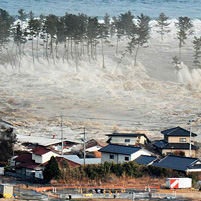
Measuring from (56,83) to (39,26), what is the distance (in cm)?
1579

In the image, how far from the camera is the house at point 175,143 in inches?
2211

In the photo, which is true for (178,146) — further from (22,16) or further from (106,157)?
(22,16)

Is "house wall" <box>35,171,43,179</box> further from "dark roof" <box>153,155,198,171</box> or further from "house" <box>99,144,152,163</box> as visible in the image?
"dark roof" <box>153,155,198,171</box>

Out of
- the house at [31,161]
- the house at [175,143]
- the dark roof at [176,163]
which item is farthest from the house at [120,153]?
the house at [31,161]

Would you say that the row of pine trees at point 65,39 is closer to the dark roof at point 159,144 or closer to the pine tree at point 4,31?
the pine tree at point 4,31

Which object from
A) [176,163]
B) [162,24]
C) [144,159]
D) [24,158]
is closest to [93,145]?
[24,158]

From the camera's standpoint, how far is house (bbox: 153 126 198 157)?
2211 inches

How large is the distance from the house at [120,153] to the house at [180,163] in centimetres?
218

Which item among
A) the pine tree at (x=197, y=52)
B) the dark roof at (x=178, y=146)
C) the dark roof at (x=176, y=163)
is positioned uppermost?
the pine tree at (x=197, y=52)

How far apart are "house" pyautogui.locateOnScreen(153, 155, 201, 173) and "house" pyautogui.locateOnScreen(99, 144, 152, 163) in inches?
85.9

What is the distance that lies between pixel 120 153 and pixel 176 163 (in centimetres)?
449

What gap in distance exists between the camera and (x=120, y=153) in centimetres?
5209

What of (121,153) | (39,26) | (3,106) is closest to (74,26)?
(39,26)

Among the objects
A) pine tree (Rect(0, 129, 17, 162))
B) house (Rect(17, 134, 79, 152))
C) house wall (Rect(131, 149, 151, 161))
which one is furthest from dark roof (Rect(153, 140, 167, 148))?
pine tree (Rect(0, 129, 17, 162))
